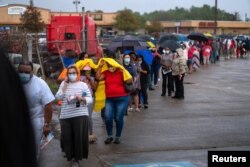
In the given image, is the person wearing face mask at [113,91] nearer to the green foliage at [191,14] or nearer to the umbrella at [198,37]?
the umbrella at [198,37]

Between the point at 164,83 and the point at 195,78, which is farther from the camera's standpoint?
the point at 195,78

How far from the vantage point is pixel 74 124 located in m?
6.95

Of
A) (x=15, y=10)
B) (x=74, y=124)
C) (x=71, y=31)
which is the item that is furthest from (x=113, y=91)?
(x=15, y=10)

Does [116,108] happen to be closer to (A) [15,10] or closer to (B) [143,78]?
(B) [143,78]

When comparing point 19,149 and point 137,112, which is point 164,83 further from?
point 19,149

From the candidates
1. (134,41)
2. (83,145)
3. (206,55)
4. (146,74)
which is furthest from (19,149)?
(206,55)

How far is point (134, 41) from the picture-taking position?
19250 millimetres

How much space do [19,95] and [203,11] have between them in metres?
156

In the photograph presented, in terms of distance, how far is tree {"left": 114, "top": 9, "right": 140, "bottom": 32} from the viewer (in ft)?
258

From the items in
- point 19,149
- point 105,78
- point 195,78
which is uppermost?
point 19,149

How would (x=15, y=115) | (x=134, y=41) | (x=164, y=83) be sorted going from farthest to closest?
(x=134, y=41), (x=164, y=83), (x=15, y=115)

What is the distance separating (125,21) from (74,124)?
72.9 m

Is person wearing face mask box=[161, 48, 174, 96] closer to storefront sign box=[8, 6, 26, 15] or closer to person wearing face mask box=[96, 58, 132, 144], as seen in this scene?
person wearing face mask box=[96, 58, 132, 144]

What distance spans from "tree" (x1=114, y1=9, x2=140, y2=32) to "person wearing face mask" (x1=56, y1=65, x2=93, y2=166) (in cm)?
7165
